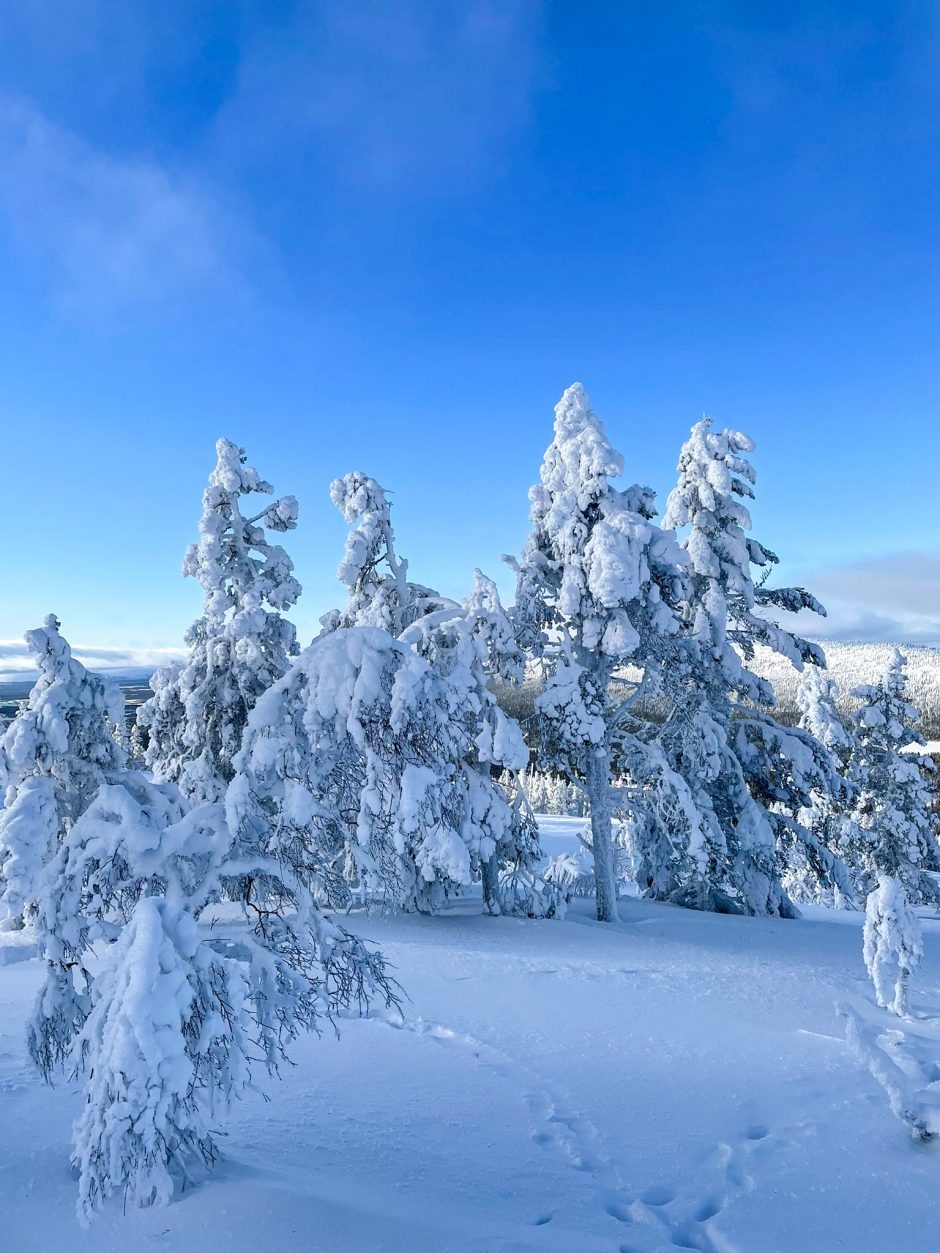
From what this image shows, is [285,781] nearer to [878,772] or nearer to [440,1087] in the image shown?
[440,1087]

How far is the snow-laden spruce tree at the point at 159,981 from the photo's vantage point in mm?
4301

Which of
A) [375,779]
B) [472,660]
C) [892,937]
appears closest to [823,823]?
[892,937]

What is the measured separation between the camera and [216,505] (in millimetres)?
17312

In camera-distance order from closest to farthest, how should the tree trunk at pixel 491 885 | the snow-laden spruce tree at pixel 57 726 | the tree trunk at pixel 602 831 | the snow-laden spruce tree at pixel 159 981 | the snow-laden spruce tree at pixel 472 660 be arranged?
the snow-laden spruce tree at pixel 159 981
the snow-laden spruce tree at pixel 57 726
the snow-laden spruce tree at pixel 472 660
the tree trunk at pixel 602 831
the tree trunk at pixel 491 885

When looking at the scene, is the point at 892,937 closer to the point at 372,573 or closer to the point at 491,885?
the point at 491,885

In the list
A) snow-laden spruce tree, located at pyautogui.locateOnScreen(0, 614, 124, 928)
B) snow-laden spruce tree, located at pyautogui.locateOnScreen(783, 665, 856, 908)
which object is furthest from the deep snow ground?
snow-laden spruce tree, located at pyautogui.locateOnScreen(783, 665, 856, 908)

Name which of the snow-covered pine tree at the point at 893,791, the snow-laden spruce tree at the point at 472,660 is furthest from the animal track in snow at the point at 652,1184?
the snow-covered pine tree at the point at 893,791

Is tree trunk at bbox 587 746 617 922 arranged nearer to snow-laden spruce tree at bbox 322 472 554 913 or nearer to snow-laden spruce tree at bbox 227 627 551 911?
snow-laden spruce tree at bbox 322 472 554 913

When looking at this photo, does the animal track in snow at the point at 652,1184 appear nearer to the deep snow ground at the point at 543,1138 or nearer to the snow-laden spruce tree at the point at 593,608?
the deep snow ground at the point at 543,1138

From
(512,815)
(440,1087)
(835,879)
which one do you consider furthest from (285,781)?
(835,879)

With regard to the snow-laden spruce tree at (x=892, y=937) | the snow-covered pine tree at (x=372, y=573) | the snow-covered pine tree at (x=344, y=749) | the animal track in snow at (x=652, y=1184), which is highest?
the snow-covered pine tree at (x=372, y=573)

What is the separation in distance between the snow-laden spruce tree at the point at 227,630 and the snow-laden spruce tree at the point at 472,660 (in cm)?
168

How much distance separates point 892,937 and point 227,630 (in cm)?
1409

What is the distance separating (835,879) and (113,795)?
55.4 ft
